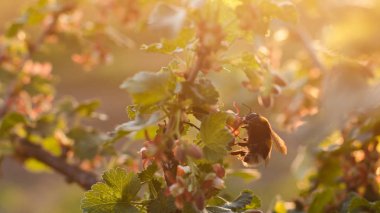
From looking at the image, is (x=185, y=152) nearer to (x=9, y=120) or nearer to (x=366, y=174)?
(x=366, y=174)

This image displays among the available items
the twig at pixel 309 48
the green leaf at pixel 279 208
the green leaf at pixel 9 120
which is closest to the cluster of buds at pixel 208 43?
the green leaf at pixel 279 208

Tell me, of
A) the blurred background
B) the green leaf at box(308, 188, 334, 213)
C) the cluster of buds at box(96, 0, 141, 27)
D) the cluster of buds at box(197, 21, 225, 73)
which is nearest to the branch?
the blurred background

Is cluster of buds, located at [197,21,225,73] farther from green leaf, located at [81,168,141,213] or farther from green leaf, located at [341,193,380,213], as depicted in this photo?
green leaf, located at [341,193,380,213]

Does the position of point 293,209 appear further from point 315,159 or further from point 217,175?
point 217,175

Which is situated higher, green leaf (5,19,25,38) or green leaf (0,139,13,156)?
green leaf (5,19,25,38)

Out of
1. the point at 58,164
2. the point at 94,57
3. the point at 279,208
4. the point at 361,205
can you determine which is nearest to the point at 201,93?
the point at 361,205

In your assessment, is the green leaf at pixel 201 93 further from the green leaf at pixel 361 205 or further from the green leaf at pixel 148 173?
the green leaf at pixel 361 205
